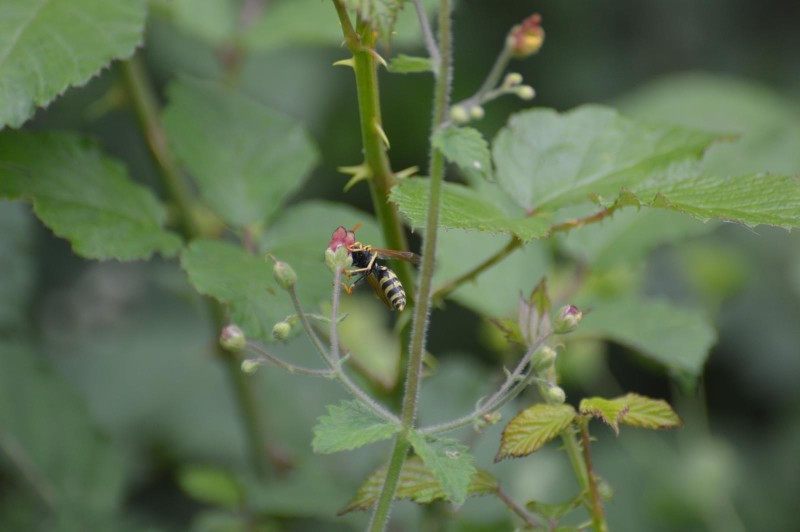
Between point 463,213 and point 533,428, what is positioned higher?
point 463,213

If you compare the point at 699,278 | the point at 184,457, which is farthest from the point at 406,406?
the point at 699,278

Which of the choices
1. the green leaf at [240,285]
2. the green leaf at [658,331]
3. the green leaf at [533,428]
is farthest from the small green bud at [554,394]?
the green leaf at [658,331]

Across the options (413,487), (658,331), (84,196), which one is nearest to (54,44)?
(84,196)

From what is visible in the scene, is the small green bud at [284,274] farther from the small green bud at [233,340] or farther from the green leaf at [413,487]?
the green leaf at [413,487]

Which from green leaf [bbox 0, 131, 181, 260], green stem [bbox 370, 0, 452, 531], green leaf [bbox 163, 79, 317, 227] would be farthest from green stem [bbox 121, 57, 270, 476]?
green stem [bbox 370, 0, 452, 531]

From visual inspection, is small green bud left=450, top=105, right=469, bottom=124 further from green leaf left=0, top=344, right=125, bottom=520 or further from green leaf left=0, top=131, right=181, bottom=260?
green leaf left=0, top=344, right=125, bottom=520

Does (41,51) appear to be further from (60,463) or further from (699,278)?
(699,278)

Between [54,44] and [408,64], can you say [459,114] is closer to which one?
[408,64]
